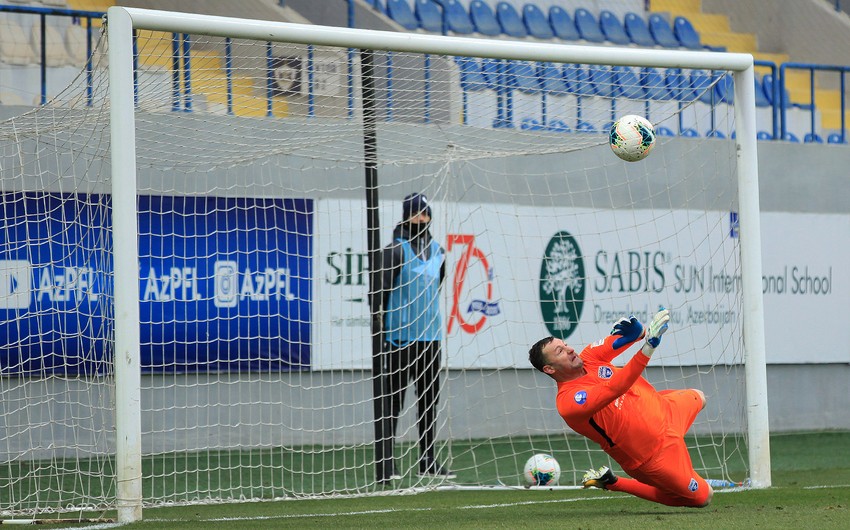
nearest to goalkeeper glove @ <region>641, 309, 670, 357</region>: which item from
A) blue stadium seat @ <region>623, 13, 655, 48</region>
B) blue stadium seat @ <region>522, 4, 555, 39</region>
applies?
blue stadium seat @ <region>522, 4, 555, 39</region>

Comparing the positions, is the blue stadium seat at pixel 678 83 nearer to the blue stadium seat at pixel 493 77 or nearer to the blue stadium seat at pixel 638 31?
the blue stadium seat at pixel 638 31

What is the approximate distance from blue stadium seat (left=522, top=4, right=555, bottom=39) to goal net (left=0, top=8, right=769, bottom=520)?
7.18 ft

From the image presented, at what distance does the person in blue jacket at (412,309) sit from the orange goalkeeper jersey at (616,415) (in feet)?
6.99

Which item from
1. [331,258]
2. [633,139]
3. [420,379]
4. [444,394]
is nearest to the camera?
[633,139]

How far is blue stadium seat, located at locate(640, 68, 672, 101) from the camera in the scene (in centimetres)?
1219

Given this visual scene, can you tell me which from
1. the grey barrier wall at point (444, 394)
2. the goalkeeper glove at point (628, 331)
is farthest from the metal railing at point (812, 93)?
the goalkeeper glove at point (628, 331)

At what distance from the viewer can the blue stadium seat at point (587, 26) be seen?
14.5m

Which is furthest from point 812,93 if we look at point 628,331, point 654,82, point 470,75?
point 628,331

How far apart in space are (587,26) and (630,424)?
961cm

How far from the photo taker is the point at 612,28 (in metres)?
14.8

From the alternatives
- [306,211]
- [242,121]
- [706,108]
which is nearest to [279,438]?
[306,211]

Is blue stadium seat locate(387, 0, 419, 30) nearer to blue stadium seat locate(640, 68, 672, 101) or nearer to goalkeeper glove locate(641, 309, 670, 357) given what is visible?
blue stadium seat locate(640, 68, 672, 101)

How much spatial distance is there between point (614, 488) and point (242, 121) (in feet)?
13.8

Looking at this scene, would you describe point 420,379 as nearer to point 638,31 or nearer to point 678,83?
point 678,83
